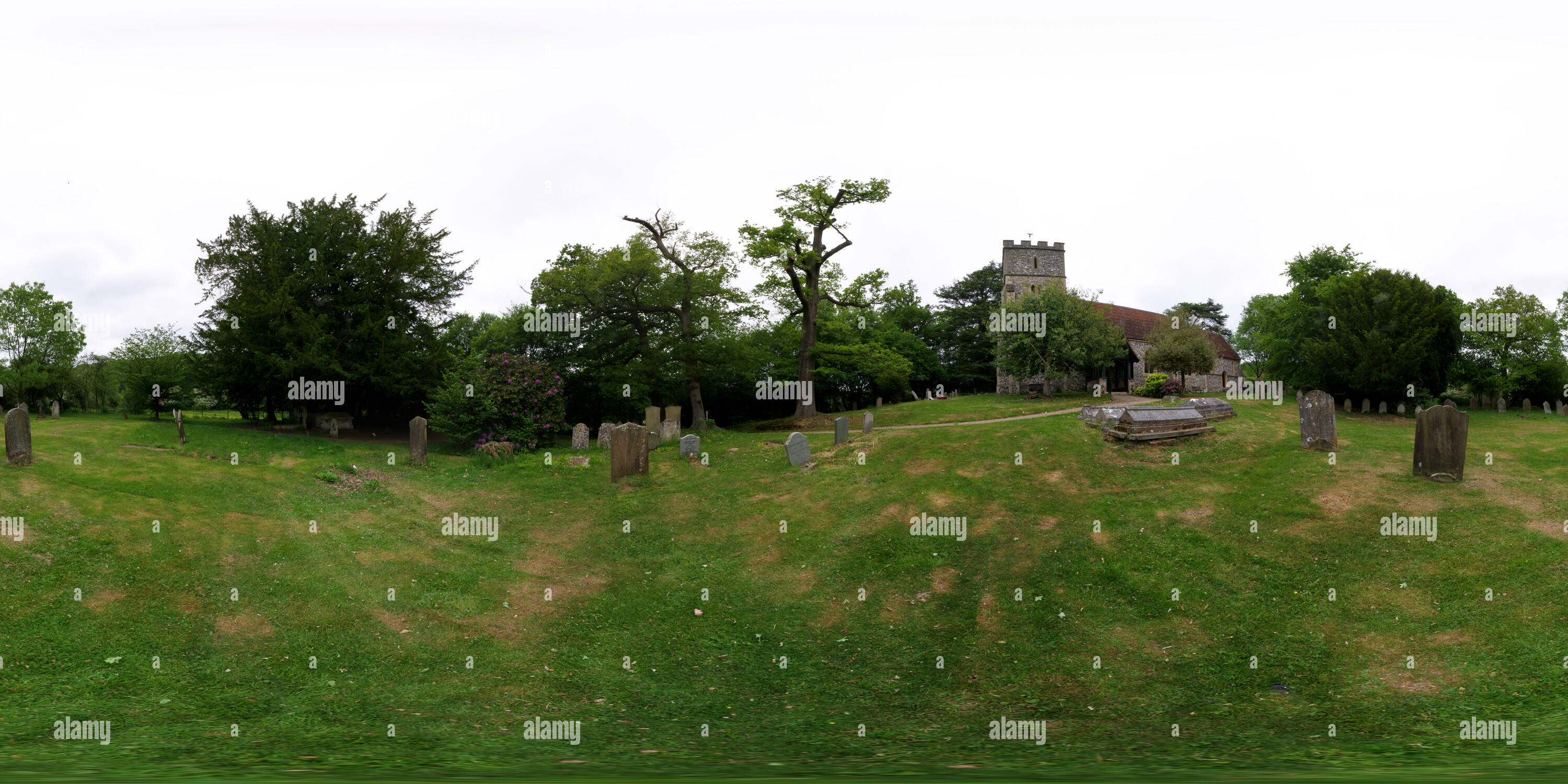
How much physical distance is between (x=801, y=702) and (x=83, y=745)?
8.88 metres

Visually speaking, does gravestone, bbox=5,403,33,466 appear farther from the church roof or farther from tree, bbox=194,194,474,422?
the church roof

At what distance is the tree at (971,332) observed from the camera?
71.9 m

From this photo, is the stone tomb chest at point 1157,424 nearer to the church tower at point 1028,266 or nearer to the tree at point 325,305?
the tree at point 325,305

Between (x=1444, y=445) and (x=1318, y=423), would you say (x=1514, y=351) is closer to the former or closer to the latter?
(x=1318, y=423)

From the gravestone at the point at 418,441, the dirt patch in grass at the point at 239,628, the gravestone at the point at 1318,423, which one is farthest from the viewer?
the gravestone at the point at 418,441

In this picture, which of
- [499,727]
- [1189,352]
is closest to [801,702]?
[499,727]

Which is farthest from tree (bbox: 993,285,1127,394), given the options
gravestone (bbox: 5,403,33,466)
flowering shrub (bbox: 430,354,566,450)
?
gravestone (bbox: 5,403,33,466)

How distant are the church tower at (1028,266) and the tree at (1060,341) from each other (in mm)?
16322

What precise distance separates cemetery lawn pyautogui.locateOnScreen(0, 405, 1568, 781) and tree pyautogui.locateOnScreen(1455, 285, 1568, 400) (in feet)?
99.5

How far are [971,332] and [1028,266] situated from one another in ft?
24.9

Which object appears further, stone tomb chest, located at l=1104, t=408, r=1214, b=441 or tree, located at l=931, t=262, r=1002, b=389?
tree, located at l=931, t=262, r=1002, b=389

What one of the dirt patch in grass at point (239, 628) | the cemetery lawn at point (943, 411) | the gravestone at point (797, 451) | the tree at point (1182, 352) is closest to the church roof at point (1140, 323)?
the tree at point (1182, 352)

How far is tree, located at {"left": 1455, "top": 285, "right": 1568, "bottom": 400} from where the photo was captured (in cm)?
4781

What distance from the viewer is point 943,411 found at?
163 ft
